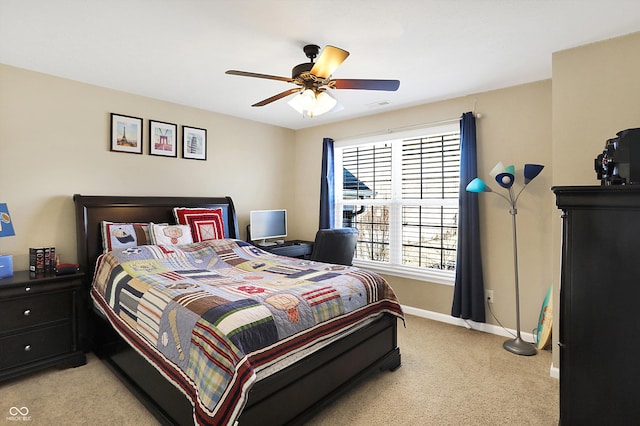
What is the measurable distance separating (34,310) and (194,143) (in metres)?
2.22

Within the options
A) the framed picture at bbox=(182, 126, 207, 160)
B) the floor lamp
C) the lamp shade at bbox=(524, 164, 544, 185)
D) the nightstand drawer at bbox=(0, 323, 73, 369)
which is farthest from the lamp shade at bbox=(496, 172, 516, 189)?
the nightstand drawer at bbox=(0, 323, 73, 369)

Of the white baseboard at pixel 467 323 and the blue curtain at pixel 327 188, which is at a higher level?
the blue curtain at pixel 327 188

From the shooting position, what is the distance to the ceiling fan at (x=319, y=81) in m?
1.97

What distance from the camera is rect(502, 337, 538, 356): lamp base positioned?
2.93 metres

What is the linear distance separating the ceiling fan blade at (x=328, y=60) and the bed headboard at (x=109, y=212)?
7.66 feet

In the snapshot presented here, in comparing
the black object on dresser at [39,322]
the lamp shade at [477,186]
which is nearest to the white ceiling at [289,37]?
the lamp shade at [477,186]

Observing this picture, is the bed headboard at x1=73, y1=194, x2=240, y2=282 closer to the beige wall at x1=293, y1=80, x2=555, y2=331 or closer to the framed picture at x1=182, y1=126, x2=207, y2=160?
Result: the framed picture at x1=182, y1=126, x2=207, y2=160

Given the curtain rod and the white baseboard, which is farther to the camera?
the curtain rod

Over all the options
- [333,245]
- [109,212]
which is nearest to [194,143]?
[109,212]

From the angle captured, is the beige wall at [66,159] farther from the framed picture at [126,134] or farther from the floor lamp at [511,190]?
the floor lamp at [511,190]

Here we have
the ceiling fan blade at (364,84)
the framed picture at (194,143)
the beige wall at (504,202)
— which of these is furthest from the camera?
the framed picture at (194,143)

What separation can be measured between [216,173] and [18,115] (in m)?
Result: 1.89

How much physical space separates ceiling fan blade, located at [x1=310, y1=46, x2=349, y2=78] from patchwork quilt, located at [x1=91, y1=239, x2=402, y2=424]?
1401mm

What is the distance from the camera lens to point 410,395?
2316 mm
